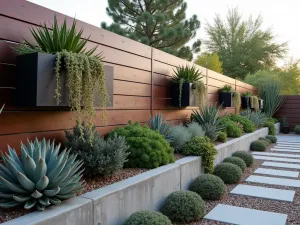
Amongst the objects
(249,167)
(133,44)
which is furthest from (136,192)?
(249,167)

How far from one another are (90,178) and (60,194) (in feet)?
2.14

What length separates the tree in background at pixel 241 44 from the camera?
19547 millimetres

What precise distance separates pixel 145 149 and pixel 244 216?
1163 millimetres

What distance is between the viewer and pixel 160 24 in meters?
14.0

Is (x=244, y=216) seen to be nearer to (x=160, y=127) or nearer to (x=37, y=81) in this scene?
(x=160, y=127)

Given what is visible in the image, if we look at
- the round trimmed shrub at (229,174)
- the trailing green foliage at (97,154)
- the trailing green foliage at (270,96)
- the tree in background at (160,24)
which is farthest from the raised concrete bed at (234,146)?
the tree in background at (160,24)

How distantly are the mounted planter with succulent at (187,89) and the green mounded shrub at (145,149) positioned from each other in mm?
1526

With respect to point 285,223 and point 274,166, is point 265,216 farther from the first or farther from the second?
point 274,166

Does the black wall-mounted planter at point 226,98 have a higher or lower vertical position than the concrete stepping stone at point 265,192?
higher

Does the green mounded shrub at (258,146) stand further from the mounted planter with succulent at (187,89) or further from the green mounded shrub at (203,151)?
the green mounded shrub at (203,151)

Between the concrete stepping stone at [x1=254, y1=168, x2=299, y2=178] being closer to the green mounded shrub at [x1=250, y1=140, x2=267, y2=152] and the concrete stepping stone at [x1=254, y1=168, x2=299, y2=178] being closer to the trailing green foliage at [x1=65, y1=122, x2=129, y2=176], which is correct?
the green mounded shrub at [x1=250, y1=140, x2=267, y2=152]

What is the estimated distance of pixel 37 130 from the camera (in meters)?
2.53

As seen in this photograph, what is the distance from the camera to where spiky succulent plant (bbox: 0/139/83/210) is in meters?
1.71

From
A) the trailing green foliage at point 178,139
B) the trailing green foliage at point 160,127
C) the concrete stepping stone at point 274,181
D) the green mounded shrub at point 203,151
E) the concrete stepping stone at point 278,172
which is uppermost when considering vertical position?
the trailing green foliage at point 160,127
